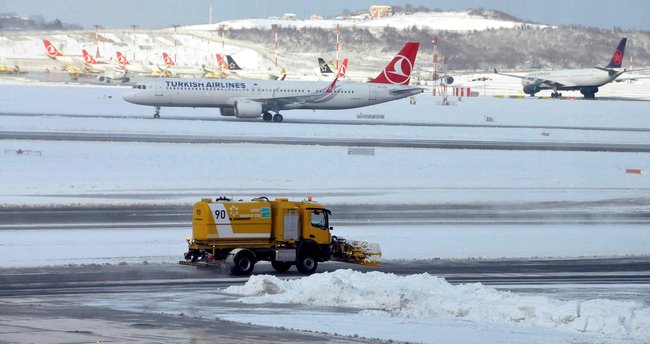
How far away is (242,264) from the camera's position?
27.5 metres

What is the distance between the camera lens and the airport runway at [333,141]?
64750 millimetres

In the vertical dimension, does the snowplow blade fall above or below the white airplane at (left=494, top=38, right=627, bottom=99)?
below

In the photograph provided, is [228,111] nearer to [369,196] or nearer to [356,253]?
[369,196]

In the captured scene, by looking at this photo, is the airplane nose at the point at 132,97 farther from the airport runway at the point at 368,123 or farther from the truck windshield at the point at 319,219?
the truck windshield at the point at 319,219

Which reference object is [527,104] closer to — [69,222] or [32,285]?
[69,222]

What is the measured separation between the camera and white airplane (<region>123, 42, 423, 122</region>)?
8588cm

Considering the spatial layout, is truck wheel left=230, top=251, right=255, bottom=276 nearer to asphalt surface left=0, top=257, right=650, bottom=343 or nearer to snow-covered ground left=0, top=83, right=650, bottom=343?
asphalt surface left=0, top=257, right=650, bottom=343

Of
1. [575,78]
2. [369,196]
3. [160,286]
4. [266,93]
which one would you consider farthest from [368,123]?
[575,78]

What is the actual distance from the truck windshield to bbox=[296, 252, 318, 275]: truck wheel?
870 mm

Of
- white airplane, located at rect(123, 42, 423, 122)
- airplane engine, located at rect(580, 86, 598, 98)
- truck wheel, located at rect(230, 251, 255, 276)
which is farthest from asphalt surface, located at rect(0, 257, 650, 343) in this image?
airplane engine, located at rect(580, 86, 598, 98)

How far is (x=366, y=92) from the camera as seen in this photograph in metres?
95.2

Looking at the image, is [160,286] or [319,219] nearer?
[160,286]

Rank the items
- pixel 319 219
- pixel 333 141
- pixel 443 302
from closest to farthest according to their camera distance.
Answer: pixel 443 302, pixel 319 219, pixel 333 141

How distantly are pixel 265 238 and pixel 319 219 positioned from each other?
162 cm
